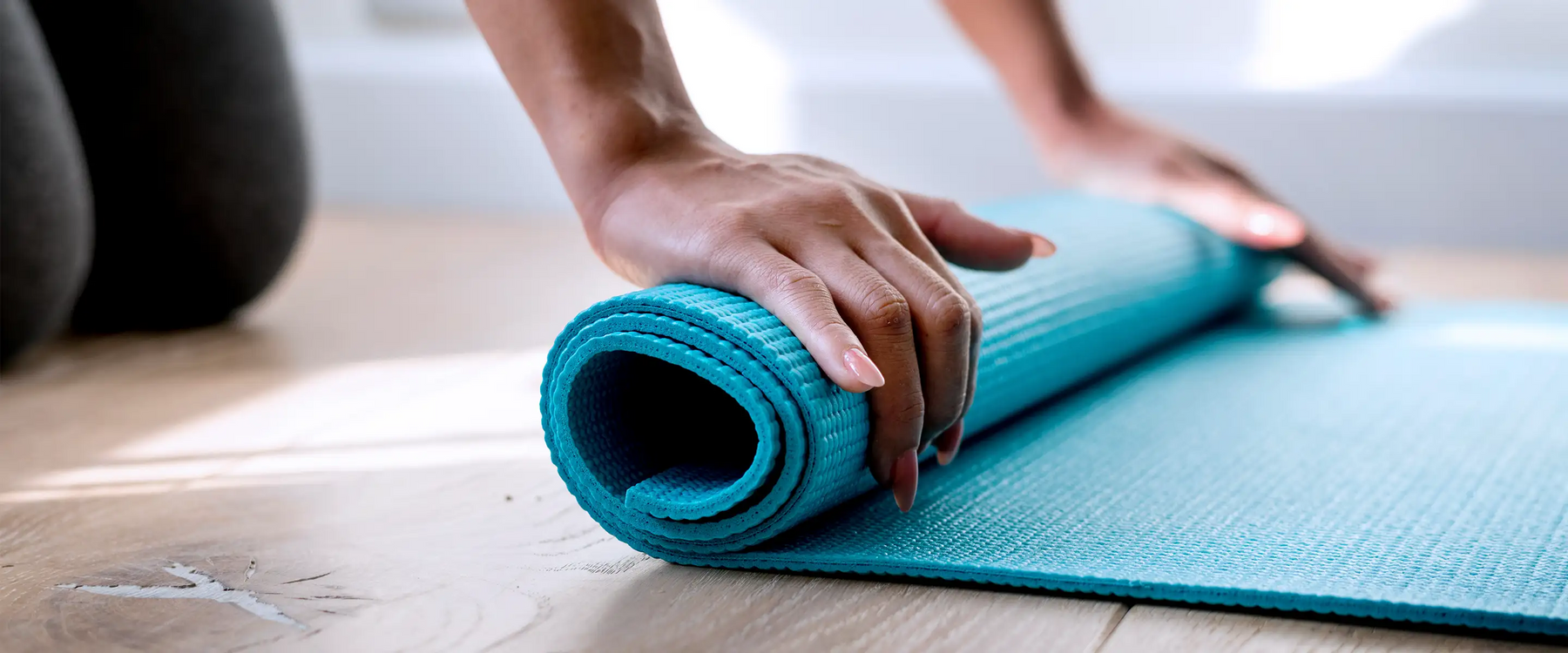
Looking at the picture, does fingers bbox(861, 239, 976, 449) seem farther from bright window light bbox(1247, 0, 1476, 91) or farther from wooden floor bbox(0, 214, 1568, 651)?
bright window light bbox(1247, 0, 1476, 91)

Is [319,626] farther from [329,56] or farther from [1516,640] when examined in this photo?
[329,56]

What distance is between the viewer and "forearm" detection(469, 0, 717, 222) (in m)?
0.91

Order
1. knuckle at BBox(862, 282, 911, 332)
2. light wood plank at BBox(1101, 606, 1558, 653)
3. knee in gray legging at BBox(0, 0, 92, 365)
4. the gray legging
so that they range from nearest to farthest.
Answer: light wood plank at BBox(1101, 606, 1558, 653) → knuckle at BBox(862, 282, 911, 332) → knee in gray legging at BBox(0, 0, 92, 365) → the gray legging

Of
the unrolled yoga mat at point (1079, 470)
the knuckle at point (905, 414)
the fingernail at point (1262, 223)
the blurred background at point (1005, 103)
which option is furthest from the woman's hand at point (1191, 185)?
the blurred background at point (1005, 103)

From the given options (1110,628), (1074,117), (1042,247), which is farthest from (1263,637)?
(1074,117)

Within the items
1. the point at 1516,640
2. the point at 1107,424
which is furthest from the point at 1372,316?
the point at 1516,640

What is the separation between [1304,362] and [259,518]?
1.00 m

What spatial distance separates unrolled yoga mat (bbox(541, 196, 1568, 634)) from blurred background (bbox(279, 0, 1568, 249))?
1519 millimetres

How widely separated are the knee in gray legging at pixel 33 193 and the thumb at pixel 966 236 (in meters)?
0.91

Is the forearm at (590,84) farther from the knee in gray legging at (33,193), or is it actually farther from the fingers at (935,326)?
the knee in gray legging at (33,193)

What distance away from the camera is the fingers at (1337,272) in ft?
5.42

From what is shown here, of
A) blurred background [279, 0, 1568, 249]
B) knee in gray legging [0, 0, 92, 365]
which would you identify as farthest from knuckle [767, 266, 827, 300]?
blurred background [279, 0, 1568, 249]

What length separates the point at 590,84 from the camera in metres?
0.93

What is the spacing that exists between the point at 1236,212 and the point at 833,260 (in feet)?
3.14
